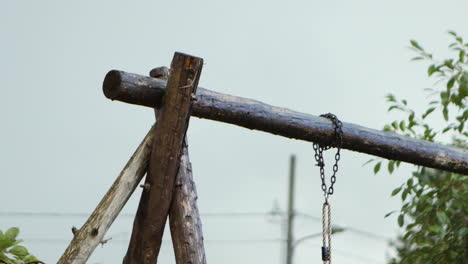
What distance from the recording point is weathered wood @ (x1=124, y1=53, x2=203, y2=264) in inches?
133

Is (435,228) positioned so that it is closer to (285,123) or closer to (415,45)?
(415,45)

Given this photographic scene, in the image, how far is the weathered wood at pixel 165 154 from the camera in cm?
337

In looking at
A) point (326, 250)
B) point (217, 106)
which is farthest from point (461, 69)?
point (217, 106)

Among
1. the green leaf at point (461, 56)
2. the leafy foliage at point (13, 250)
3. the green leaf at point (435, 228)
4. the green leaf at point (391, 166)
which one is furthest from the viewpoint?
the green leaf at point (461, 56)

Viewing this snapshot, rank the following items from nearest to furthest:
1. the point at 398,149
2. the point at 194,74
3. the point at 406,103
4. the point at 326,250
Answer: the point at 194,74 → the point at 326,250 → the point at 398,149 → the point at 406,103

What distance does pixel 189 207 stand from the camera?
350cm

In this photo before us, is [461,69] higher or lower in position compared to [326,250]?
higher

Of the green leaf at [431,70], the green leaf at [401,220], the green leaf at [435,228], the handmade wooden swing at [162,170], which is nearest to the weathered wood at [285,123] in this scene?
the handmade wooden swing at [162,170]

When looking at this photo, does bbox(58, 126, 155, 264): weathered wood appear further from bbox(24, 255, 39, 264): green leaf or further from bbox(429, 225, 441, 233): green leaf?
bbox(429, 225, 441, 233): green leaf

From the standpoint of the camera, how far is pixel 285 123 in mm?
3801

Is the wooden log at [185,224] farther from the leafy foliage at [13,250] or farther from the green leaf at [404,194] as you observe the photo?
the green leaf at [404,194]

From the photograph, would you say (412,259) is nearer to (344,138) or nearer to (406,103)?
(406,103)

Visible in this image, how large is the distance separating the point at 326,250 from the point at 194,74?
3.91 feet

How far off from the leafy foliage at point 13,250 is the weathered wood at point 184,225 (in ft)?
2.06
